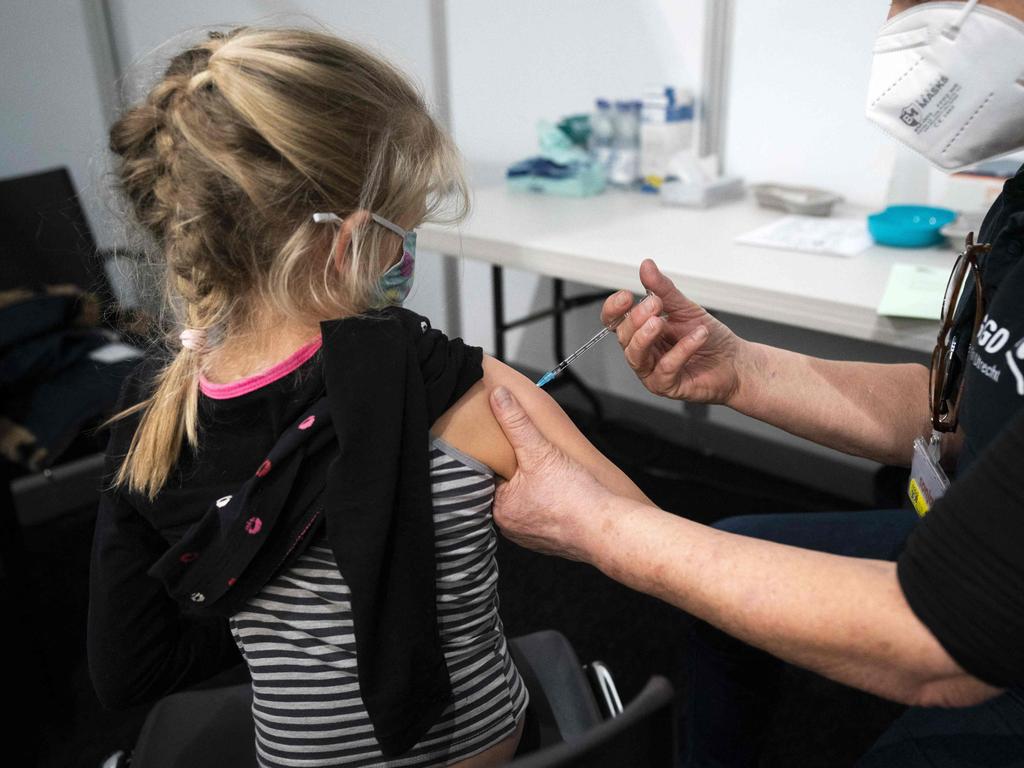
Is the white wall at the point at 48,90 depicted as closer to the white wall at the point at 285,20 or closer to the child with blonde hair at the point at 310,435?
the white wall at the point at 285,20

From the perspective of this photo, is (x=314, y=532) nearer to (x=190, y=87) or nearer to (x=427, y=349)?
(x=427, y=349)

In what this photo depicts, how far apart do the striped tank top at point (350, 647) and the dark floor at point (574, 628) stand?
0.99 m

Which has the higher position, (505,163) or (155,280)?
(155,280)

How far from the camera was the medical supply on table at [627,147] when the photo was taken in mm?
2275

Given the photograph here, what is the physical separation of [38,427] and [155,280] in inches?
45.0

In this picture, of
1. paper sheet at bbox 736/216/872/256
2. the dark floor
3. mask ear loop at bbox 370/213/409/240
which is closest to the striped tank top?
mask ear loop at bbox 370/213/409/240

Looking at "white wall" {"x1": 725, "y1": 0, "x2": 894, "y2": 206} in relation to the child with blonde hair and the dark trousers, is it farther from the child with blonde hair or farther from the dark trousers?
the child with blonde hair

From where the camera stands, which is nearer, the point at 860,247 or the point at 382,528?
the point at 382,528

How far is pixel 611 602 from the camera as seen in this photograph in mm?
1983

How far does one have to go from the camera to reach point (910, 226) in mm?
1653

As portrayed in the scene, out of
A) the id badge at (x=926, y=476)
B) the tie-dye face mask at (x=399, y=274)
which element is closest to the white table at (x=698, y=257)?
the id badge at (x=926, y=476)

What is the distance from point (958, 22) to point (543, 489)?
0.68 meters

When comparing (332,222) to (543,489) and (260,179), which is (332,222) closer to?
(260,179)

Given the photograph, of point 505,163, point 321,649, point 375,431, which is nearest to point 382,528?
point 375,431
